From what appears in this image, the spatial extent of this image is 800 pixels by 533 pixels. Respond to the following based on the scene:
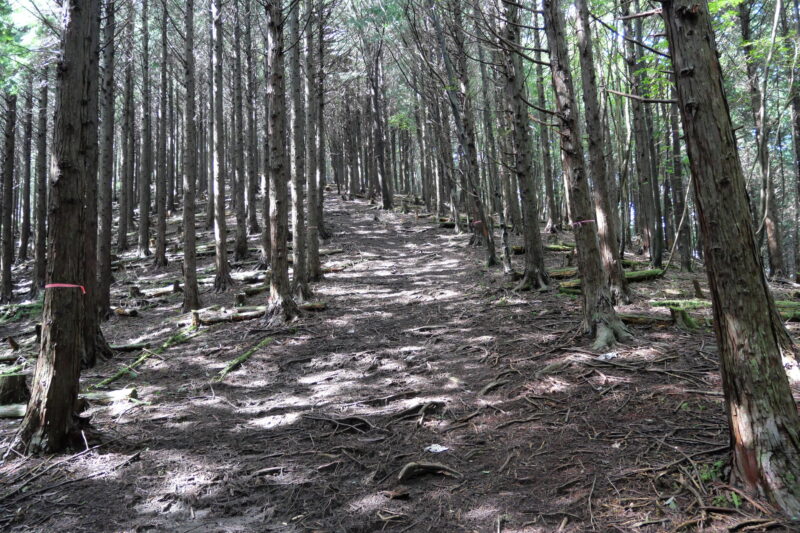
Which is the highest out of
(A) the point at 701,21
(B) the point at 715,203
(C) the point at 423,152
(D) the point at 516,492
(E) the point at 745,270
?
(C) the point at 423,152

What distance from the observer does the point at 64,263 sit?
154 inches

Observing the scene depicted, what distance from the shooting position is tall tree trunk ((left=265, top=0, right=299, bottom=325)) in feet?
27.5

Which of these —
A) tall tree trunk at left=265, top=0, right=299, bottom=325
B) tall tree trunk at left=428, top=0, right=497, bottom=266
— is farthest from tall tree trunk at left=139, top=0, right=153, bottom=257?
tall tree trunk at left=428, top=0, right=497, bottom=266

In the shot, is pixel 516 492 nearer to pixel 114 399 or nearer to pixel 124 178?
pixel 114 399

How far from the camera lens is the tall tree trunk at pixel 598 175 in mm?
6574

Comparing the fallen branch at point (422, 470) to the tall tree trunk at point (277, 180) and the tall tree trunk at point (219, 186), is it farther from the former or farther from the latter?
the tall tree trunk at point (219, 186)

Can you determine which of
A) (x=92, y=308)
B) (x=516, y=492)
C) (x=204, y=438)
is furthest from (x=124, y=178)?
(x=516, y=492)

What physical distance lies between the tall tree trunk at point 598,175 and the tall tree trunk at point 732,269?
4217 mm

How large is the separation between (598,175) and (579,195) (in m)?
1.84

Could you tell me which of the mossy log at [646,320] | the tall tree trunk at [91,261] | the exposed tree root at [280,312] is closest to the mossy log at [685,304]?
the mossy log at [646,320]

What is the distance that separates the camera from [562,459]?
3279mm

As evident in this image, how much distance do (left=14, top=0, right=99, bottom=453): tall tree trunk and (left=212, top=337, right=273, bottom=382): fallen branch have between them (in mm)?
2352

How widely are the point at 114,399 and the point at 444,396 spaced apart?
379 centimetres

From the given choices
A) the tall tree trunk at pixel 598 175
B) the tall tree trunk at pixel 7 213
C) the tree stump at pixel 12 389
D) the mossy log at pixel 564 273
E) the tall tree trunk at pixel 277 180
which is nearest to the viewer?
the tree stump at pixel 12 389
